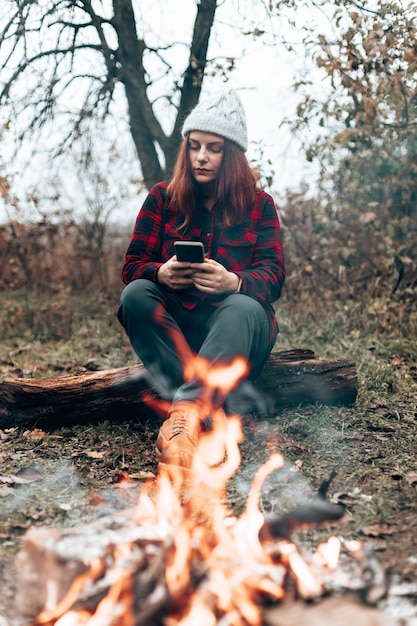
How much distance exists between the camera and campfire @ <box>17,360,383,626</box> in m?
1.52

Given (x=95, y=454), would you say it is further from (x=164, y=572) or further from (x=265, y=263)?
(x=164, y=572)

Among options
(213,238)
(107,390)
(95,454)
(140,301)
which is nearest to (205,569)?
(95,454)

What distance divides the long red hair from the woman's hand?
35 centimetres

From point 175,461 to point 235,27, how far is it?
13.4 feet

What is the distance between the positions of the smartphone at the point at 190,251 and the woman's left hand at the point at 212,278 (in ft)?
0.13

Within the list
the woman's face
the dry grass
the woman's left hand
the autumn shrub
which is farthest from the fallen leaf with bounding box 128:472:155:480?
the autumn shrub

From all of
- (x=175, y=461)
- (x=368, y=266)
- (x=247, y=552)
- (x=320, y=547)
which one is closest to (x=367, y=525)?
(x=320, y=547)

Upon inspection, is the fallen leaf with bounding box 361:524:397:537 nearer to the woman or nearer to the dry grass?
the dry grass

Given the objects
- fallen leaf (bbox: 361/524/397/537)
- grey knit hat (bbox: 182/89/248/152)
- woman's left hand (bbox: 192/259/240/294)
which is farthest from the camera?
grey knit hat (bbox: 182/89/248/152)

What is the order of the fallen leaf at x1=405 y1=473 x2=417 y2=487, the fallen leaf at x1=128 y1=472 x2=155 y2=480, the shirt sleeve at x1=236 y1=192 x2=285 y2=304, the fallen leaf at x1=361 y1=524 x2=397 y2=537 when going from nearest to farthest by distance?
the fallen leaf at x1=361 y1=524 x2=397 y2=537
the fallen leaf at x1=405 y1=473 x2=417 y2=487
the fallen leaf at x1=128 y1=472 x2=155 y2=480
the shirt sleeve at x1=236 y1=192 x2=285 y2=304

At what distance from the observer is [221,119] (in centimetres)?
316

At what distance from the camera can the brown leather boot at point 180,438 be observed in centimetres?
250

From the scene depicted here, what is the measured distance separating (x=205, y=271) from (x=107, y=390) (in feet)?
2.75

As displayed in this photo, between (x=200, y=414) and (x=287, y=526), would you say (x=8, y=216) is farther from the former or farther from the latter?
(x=287, y=526)
